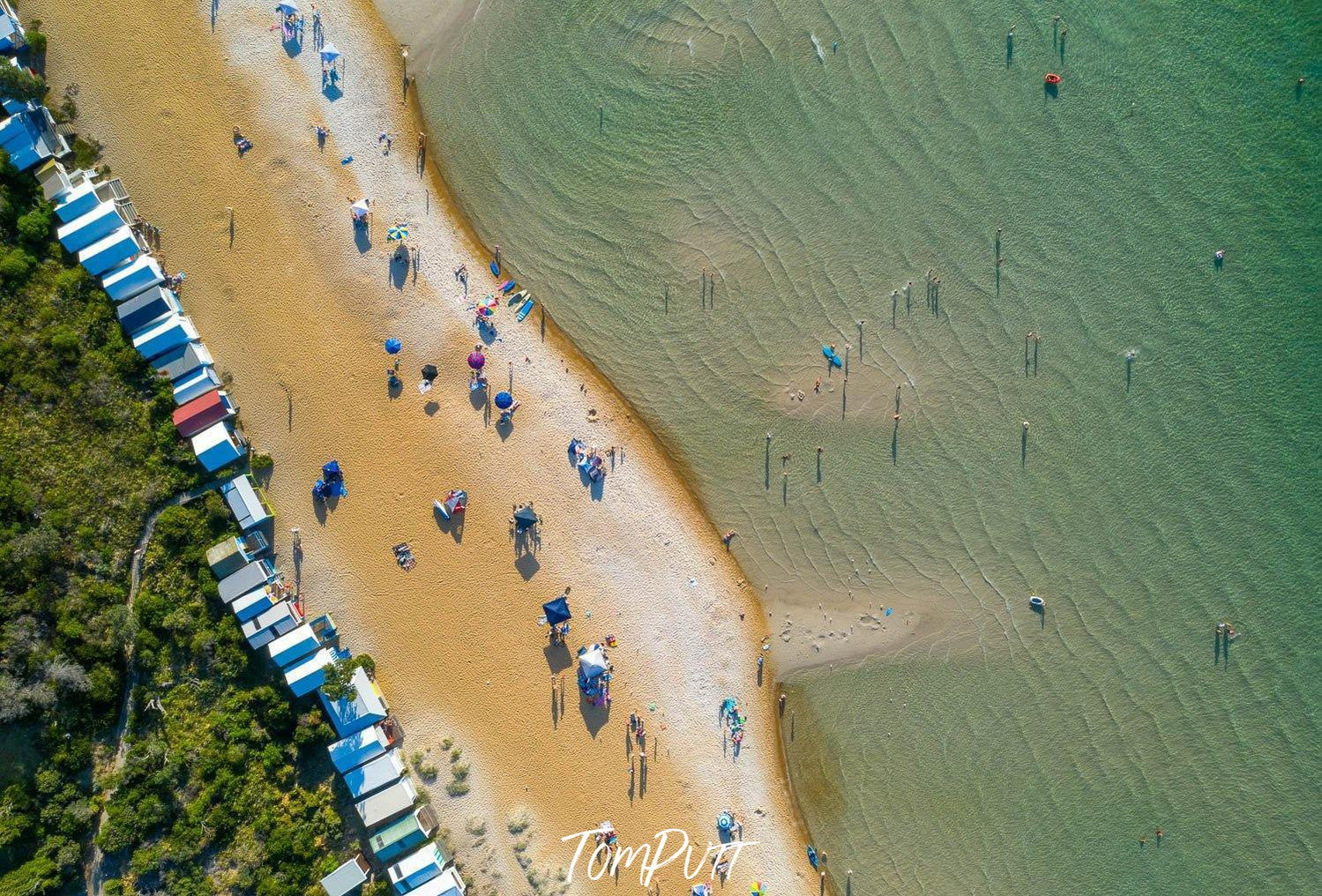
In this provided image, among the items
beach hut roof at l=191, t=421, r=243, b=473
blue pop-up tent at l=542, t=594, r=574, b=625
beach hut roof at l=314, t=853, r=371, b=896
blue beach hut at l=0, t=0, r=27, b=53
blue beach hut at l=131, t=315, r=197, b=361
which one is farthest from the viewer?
blue beach hut at l=0, t=0, r=27, b=53

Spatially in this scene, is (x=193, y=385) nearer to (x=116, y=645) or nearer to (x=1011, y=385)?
(x=116, y=645)

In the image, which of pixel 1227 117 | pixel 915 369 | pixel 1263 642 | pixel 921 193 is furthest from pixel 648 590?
pixel 1227 117

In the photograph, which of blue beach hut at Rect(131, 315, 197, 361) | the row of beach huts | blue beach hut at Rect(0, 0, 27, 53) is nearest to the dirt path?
the row of beach huts

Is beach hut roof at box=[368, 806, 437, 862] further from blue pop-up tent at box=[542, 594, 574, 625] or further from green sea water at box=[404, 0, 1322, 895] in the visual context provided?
green sea water at box=[404, 0, 1322, 895]

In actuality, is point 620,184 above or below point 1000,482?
above

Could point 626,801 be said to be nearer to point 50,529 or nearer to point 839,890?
point 839,890
